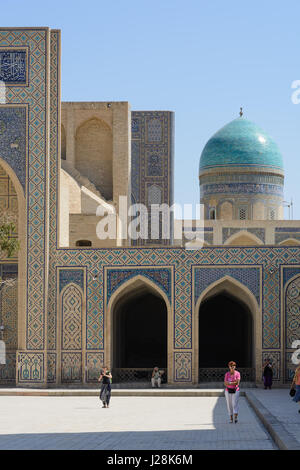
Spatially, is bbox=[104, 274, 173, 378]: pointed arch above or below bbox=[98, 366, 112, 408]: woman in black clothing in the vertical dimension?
above

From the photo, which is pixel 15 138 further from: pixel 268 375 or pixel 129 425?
pixel 129 425

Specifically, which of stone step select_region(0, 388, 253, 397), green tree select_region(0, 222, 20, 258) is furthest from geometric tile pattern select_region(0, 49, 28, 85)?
stone step select_region(0, 388, 253, 397)

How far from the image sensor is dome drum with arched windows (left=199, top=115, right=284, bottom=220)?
30.8 m

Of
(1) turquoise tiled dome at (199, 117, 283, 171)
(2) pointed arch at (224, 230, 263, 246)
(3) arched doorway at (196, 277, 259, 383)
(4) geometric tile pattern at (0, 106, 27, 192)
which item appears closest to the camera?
(4) geometric tile pattern at (0, 106, 27, 192)

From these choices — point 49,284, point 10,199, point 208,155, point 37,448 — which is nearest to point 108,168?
point 10,199

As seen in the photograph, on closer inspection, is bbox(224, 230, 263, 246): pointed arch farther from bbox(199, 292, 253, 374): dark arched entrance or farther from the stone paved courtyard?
the stone paved courtyard

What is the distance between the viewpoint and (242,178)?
3097 centimetres

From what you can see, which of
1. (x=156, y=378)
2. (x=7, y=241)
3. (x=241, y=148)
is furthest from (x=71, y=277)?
(x=241, y=148)

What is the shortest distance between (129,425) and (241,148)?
21034mm

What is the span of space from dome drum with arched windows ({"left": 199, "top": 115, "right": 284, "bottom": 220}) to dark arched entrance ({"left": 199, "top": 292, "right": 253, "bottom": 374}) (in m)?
8.58

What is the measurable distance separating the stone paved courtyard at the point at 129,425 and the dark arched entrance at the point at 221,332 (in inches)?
262

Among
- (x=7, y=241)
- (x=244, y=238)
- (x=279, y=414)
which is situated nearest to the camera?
(x=279, y=414)

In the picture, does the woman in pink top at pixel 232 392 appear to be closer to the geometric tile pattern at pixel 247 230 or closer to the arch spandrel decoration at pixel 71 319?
the arch spandrel decoration at pixel 71 319

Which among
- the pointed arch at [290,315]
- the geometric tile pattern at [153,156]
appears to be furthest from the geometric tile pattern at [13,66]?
the geometric tile pattern at [153,156]
